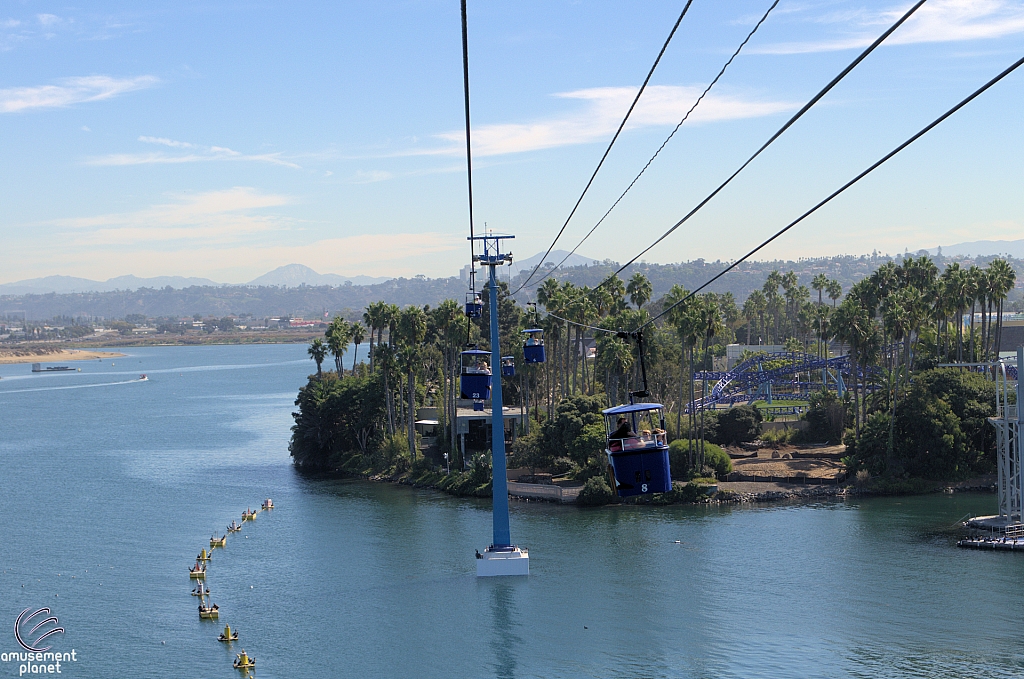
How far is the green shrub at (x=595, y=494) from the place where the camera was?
71.2 meters

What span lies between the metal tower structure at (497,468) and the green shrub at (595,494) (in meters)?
19.7

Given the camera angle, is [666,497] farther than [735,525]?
Yes

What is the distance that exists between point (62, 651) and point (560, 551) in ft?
84.9

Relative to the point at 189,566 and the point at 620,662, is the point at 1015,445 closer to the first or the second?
the point at 620,662

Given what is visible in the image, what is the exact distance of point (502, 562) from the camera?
164 ft

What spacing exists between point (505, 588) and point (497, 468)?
670cm

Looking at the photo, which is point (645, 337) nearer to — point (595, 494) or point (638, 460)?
point (595, 494)

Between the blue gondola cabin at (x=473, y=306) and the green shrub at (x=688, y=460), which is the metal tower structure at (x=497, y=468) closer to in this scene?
the blue gondola cabin at (x=473, y=306)

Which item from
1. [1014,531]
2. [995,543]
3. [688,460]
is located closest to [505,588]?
[995,543]

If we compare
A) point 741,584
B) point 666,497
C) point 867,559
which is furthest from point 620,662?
point 666,497

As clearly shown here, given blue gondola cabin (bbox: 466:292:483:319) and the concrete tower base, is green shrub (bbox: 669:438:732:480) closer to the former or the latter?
the concrete tower base

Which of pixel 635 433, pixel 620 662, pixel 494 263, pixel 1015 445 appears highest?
pixel 494 263

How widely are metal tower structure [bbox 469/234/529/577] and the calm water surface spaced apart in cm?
135

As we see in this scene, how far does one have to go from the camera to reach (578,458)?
245ft
